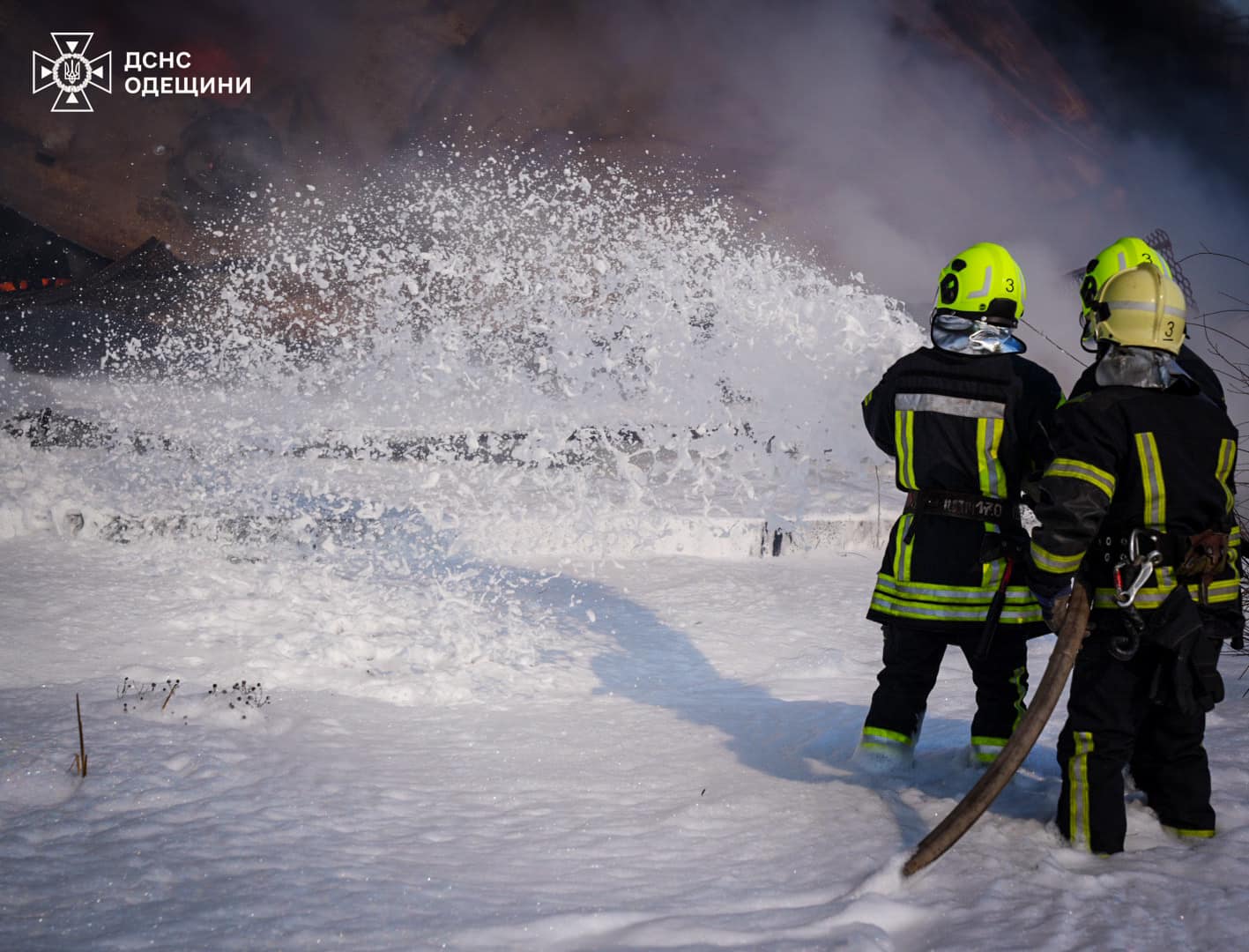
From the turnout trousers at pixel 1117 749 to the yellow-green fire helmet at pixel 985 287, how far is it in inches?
36.8

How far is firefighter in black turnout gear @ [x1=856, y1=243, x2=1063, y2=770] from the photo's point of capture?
2.55 meters

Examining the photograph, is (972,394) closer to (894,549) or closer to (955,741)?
(894,549)

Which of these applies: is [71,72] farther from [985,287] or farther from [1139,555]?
[1139,555]

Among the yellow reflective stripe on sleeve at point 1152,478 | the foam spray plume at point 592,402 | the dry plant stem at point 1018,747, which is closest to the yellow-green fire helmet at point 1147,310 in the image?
the yellow reflective stripe on sleeve at point 1152,478

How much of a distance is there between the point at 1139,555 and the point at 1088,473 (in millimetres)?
249

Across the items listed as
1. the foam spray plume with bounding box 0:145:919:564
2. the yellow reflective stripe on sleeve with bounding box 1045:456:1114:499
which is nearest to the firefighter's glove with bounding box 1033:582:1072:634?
the yellow reflective stripe on sleeve with bounding box 1045:456:1114:499

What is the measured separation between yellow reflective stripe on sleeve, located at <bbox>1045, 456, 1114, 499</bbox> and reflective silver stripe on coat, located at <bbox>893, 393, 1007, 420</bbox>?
0.43 m

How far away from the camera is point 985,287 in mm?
2605

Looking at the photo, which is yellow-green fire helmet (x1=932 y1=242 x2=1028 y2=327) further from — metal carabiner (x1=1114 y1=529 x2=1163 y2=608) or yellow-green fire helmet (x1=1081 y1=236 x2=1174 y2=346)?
metal carabiner (x1=1114 y1=529 x2=1163 y2=608)

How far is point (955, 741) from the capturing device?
10.2 ft

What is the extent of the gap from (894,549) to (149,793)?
2187 millimetres

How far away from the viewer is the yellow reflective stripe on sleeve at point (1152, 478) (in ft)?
7.01

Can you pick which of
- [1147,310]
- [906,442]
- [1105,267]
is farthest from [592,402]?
[1147,310]

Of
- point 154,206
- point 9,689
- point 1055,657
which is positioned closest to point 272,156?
point 154,206
